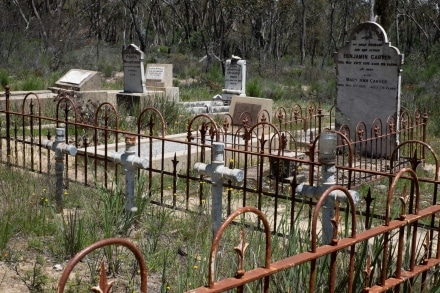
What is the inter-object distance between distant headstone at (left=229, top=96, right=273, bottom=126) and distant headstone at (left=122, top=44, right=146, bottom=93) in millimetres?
3419

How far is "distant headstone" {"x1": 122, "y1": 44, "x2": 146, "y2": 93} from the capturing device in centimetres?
1474

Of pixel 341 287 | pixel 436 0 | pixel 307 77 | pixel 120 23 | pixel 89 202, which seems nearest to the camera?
pixel 341 287

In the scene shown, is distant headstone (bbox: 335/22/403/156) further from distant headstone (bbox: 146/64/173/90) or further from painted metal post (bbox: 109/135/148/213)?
distant headstone (bbox: 146/64/173/90)

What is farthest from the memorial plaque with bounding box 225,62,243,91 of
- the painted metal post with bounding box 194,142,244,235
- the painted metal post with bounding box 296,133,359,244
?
the painted metal post with bounding box 296,133,359,244

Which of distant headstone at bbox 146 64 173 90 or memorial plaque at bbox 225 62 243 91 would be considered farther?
memorial plaque at bbox 225 62 243 91

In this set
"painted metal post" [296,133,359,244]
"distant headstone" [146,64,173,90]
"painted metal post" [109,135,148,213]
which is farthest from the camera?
"distant headstone" [146,64,173,90]

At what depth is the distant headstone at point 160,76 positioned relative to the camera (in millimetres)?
16141

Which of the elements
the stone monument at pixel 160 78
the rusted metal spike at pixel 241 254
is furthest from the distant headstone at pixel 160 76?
the rusted metal spike at pixel 241 254

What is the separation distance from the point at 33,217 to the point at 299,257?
3082mm

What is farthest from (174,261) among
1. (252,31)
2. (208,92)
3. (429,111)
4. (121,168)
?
(252,31)

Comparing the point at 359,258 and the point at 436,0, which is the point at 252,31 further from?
the point at 359,258

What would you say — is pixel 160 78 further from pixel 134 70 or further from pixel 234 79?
pixel 234 79

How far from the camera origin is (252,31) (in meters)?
37.9

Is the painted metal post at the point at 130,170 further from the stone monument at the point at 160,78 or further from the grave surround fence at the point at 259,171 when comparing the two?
the stone monument at the point at 160,78
